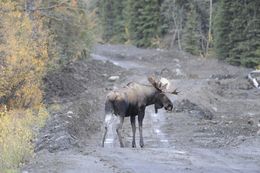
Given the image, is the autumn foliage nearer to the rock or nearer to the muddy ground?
the muddy ground

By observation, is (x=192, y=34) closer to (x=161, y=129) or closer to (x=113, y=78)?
(x=113, y=78)

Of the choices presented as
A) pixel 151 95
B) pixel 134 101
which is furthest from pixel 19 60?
pixel 134 101

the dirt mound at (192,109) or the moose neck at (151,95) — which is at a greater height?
the moose neck at (151,95)

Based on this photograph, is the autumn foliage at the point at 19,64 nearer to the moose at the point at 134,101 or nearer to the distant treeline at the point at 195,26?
the moose at the point at 134,101

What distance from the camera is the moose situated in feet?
53.8

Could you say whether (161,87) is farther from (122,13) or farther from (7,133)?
(122,13)

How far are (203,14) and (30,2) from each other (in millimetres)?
37203

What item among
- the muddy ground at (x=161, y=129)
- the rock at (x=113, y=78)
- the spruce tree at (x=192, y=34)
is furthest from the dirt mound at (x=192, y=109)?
the spruce tree at (x=192, y=34)

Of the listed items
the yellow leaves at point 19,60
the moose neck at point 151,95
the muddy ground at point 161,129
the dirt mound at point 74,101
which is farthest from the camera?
the yellow leaves at point 19,60

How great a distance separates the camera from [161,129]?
2230 centimetres

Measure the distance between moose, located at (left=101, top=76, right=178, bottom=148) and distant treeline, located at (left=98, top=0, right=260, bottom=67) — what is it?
32.0 meters

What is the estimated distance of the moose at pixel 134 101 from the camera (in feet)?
53.8

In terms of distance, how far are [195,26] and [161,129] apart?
43.3 metres

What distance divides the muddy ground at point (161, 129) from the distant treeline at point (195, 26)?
5571 millimetres
